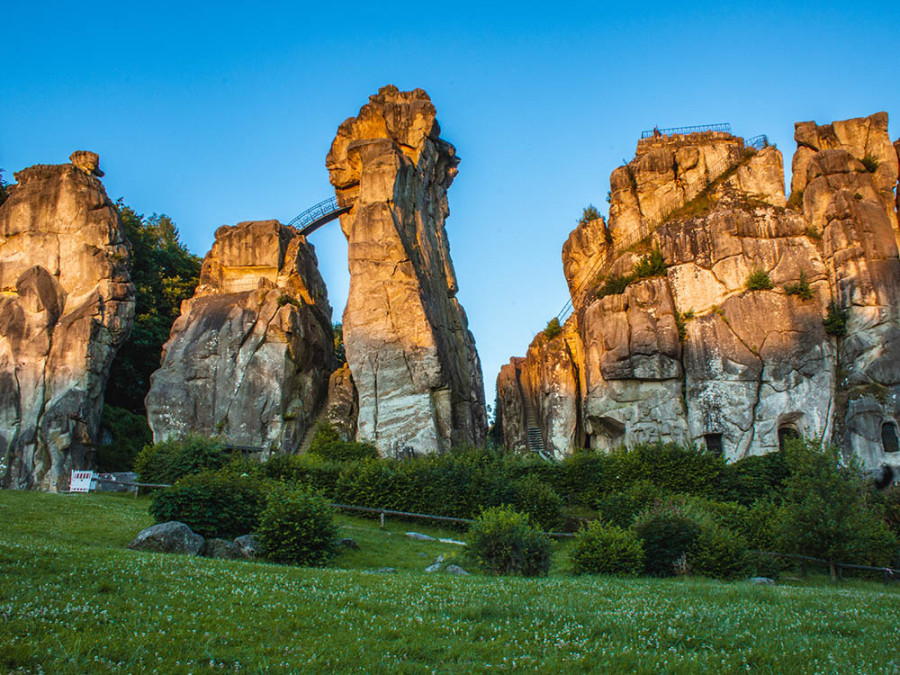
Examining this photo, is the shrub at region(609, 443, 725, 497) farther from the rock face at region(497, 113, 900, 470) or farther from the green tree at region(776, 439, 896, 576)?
the green tree at region(776, 439, 896, 576)

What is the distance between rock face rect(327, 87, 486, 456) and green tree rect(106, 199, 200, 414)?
16661mm

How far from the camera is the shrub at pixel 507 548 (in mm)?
16938

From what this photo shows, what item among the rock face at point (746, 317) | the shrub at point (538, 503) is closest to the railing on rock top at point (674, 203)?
the rock face at point (746, 317)

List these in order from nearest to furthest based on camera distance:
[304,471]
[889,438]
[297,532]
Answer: [297,532]
[304,471]
[889,438]

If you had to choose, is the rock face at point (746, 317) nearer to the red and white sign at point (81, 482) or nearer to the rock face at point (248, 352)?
the rock face at point (248, 352)

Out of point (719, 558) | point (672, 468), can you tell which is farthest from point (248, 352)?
point (719, 558)

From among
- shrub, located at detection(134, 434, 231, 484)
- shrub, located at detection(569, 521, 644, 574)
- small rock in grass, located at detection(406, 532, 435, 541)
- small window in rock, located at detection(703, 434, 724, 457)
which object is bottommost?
small rock in grass, located at detection(406, 532, 435, 541)

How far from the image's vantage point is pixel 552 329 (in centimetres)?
4962

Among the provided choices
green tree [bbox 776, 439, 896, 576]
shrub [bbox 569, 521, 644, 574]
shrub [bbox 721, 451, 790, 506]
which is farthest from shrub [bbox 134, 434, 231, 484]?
shrub [bbox 721, 451, 790, 506]

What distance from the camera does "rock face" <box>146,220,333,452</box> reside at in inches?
1687

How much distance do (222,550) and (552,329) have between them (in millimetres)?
35159

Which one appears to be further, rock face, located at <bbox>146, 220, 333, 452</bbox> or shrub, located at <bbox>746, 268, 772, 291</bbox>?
rock face, located at <bbox>146, 220, 333, 452</bbox>

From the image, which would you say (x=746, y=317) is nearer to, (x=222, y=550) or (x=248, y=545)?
(x=248, y=545)

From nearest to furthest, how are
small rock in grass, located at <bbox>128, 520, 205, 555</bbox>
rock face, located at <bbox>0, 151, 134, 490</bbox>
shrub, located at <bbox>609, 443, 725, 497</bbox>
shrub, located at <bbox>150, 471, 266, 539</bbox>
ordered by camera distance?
small rock in grass, located at <bbox>128, 520, 205, 555</bbox> < shrub, located at <bbox>150, 471, 266, 539</bbox> < shrub, located at <bbox>609, 443, 725, 497</bbox> < rock face, located at <bbox>0, 151, 134, 490</bbox>
